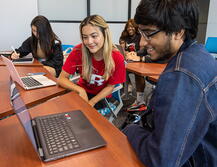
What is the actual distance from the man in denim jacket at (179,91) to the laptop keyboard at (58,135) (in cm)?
24

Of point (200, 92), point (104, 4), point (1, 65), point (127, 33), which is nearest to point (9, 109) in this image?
point (200, 92)

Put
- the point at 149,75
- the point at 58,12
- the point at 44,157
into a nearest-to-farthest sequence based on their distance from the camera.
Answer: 1. the point at 44,157
2. the point at 149,75
3. the point at 58,12

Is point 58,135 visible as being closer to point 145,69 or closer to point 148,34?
point 148,34

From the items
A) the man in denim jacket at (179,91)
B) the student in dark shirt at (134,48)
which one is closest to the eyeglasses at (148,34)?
the man in denim jacket at (179,91)

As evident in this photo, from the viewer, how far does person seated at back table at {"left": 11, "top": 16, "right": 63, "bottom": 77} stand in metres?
2.46

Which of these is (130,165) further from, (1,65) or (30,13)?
(30,13)

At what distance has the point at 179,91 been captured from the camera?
583 mm

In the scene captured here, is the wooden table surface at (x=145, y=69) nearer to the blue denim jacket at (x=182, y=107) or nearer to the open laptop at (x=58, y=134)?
the open laptop at (x=58, y=134)

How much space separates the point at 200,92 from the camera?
59 cm

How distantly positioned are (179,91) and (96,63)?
1228 millimetres

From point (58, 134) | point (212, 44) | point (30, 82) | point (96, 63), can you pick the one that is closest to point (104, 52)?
point (96, 63)

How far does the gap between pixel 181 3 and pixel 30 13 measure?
3486 mm

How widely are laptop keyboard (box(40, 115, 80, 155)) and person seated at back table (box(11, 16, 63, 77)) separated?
1549 millimetres

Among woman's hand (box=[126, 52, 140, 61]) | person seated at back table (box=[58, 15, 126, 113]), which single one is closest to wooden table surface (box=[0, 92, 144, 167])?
person seated at back table (box=[58, 15, 126, 113])
